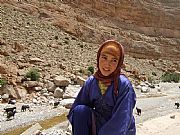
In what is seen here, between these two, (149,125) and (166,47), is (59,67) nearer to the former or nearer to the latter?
(149,125)

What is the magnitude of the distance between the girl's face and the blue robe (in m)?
0.15

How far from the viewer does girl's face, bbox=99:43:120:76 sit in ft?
12.9

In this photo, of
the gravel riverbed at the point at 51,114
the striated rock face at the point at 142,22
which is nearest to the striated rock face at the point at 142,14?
the striated rock face at the point at 142,22

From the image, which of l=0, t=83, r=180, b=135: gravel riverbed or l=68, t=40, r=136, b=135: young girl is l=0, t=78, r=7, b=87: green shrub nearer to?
l=0, t=83, r=180, b=135: gravel riverbed

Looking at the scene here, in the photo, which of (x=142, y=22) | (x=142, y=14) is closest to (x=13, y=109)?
(x=142, y=22)

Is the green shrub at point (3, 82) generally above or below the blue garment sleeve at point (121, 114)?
below

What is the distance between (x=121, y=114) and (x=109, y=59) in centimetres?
65

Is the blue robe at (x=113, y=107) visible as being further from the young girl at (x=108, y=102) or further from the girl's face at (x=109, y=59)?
the girl's face at (x=109, y=59)

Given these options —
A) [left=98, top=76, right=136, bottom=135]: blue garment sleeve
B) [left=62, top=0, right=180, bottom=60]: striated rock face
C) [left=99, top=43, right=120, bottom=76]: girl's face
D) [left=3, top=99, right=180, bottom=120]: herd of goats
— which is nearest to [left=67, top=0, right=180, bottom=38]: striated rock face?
[left=62, top=0, right=180, bottom=60]: striated rock face

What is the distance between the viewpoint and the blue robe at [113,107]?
149 inches

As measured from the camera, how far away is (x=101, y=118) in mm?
3994

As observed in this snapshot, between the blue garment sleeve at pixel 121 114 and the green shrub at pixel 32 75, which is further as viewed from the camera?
the green shrub at pixel 32 75

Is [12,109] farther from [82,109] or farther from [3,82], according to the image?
[82,109]

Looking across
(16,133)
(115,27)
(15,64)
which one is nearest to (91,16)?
(115,27)
